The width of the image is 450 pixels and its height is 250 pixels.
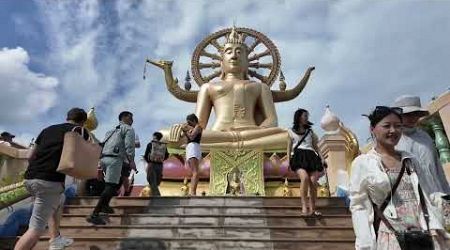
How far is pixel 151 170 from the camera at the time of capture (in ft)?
22.5

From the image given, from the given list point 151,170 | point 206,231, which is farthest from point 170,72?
point 206,231

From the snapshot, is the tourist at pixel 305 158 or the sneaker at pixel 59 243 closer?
the sneaker at pixel 59 243

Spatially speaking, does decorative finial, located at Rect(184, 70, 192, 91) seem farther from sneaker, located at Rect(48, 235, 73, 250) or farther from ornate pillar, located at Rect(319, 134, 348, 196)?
sneaker, located at Rect(48, 235, 73, 250)

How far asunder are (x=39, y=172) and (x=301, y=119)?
114 inches

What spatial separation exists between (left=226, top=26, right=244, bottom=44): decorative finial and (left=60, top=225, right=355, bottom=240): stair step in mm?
7437

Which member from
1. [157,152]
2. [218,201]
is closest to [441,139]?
[218,201]

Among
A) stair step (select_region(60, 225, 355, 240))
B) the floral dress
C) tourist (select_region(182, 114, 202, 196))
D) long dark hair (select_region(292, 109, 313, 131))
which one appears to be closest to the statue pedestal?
tourist (select_region(182, 114, 202, 196))

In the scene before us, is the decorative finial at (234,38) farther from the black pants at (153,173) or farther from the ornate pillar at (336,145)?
the black pants at (153,173)

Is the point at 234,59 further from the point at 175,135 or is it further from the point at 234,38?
the point at 175,135

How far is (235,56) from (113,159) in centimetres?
685

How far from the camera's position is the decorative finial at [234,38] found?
12.0 m

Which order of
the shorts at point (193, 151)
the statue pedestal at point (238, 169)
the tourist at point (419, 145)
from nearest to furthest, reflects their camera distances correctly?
1. the tourist at point (419, 145)
2. the shorts at point (193, 151)
3. the statue pedestal at point (238, 169)

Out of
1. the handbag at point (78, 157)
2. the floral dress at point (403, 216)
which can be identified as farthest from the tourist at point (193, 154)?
the floral dress at point (403, 216)

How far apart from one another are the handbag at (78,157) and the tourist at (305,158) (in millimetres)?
2266
